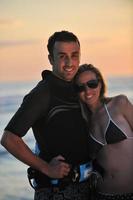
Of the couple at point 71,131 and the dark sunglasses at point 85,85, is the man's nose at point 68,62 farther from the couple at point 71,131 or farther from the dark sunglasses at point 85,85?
the dark sunglasses at point 85,85

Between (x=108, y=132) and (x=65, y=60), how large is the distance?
1.34 feet

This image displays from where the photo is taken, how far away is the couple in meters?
1.45

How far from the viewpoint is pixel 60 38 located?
1.50 meters

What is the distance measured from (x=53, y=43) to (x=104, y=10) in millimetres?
325

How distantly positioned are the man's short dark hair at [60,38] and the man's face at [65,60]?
23mm

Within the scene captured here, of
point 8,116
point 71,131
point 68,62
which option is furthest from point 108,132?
point 8,116

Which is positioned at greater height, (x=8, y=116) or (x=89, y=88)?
(x=89, y=88)

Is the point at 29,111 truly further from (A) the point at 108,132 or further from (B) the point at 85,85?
(A) the point at 108,132

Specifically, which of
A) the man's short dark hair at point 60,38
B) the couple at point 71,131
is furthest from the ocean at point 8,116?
the man's short dark hair at point 60,38

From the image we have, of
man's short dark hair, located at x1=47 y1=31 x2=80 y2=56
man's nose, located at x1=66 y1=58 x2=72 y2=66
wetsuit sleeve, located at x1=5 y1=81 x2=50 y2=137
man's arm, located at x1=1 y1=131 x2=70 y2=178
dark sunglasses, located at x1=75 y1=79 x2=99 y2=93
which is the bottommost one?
man's arm, located at x1=1 y1=131 x2=70 y2=178

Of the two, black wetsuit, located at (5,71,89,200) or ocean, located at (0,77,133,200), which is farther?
ocean, located at (0,77,133,200)

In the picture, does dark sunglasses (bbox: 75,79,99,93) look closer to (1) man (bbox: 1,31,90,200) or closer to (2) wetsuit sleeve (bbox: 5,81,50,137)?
(1) man (bbox: 1,31,90,200)

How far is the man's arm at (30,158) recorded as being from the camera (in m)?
1.42

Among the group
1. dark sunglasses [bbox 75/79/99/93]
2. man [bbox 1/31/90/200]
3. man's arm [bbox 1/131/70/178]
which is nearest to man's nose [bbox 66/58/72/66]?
man [bbox 1/31/90/200]
